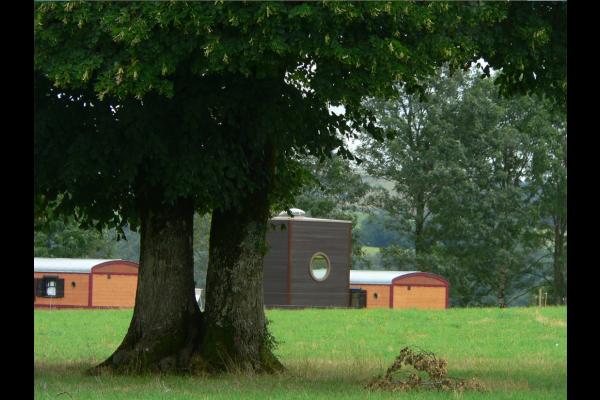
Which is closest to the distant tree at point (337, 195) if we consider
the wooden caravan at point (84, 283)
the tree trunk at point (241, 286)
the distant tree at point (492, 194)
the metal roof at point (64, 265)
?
the distant tree at point (492, 194)

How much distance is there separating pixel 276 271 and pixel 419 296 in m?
9.00

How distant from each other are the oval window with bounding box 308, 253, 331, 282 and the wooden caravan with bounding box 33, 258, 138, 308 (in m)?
7.48

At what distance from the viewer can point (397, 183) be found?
5775 cm

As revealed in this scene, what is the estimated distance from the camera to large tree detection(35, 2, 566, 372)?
14633 mm

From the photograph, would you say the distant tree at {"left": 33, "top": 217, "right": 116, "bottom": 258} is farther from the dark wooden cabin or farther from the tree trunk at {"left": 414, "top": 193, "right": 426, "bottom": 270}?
the dark wooden cabin

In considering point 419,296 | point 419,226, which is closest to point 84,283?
point 419,296

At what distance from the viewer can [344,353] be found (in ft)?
78.7

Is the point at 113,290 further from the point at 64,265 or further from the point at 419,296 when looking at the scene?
the point at 419,296

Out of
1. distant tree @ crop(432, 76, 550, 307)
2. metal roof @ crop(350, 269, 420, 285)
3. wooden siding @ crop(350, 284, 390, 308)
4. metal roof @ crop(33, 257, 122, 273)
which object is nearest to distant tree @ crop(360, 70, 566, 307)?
distant tree @ crop(432, 76, 550, 307)

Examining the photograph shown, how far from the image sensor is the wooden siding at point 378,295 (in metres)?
48.2

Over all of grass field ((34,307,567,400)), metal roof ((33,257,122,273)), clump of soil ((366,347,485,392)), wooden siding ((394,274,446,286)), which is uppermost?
metal roof ((33,257,122,273))

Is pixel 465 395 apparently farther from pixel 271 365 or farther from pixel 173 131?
pixel 173 131

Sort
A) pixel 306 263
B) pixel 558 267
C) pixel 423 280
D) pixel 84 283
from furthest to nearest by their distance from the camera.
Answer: pixel 558 267
pixel 423 280
pixel 84 283
pixel 306 263

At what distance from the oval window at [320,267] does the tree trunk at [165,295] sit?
24.6m
